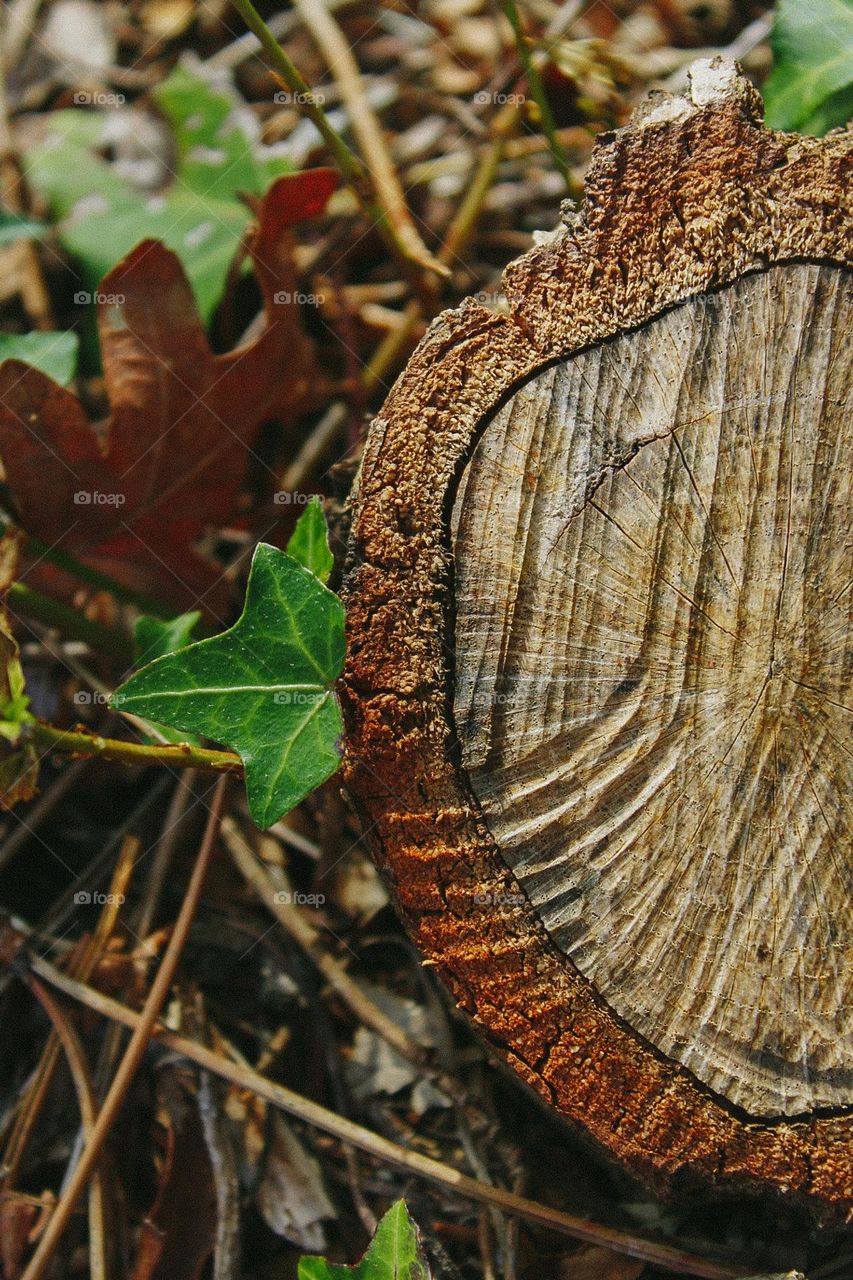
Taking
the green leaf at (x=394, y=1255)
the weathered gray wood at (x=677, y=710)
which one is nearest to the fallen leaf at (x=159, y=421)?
the weathered gray wood at (x=677, y=710)

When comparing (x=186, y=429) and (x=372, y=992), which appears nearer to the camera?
(x=372, y=992)

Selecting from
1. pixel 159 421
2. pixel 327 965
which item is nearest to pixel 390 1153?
pixel 327 965

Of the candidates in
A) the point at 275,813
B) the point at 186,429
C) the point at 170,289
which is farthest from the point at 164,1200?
the point at 170,289

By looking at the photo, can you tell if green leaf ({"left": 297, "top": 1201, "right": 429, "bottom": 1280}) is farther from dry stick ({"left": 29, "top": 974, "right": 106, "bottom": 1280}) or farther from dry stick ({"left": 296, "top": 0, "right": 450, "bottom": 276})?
dry stick ({"left": 296, "top": 0, "right": 450, "bottom": 276})

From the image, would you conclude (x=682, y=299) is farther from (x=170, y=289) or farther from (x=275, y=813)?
(x=170, y=289)

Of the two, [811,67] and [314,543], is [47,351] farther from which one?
[811,67]

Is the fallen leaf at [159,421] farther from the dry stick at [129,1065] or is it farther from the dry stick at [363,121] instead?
the dry stick at [129,1065]

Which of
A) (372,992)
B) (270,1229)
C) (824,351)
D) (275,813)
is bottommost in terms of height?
(270,1229)
